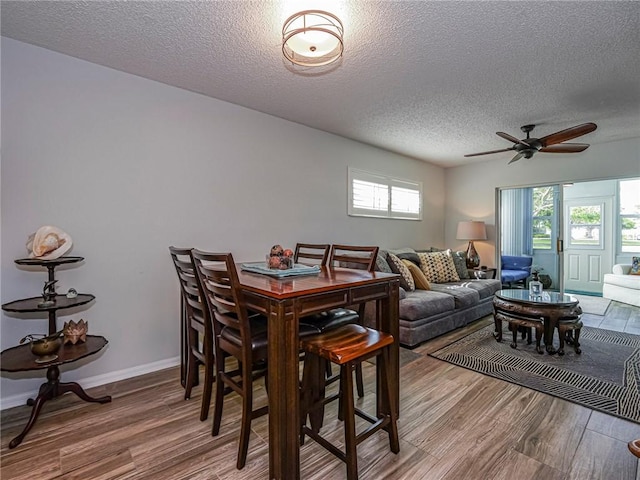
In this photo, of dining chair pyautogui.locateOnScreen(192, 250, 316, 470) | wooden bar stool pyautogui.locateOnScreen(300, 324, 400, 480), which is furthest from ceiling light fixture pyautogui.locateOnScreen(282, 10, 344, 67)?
wooden bar stool pyautogui.locateOnScreen(300, 324, 400, 480)

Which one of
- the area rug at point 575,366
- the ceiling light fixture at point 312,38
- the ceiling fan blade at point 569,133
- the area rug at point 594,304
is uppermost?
the ceiling light fixture at point 312,38

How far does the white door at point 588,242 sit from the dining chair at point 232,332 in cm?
695

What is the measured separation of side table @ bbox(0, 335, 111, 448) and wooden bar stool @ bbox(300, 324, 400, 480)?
4.62ft

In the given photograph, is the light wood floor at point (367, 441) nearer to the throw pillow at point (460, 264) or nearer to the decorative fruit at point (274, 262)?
the decorative fruit at point (274, 262)

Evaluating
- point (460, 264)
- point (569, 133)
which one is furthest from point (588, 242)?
point (569, 133)

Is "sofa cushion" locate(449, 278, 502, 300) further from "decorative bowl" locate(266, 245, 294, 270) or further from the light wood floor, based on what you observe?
"decorative bowl" locate(266, 245, 294, 270)

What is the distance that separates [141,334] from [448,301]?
10.4 ft

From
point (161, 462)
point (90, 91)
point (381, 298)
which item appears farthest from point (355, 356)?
point (90, 91)

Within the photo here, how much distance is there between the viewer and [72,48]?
225 centimetres

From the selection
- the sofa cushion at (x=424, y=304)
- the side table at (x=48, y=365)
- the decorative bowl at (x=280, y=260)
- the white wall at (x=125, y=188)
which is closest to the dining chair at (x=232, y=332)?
the decorative bowl at (x=280, y=260)

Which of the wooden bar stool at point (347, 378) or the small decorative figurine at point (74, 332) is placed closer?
the wooden bar stool at point (347, 378)

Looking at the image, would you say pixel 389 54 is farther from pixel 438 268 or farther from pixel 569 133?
pixel 438 268

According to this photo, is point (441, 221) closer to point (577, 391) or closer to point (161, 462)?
point (577, 391)

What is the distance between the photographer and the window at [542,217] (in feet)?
18.0
